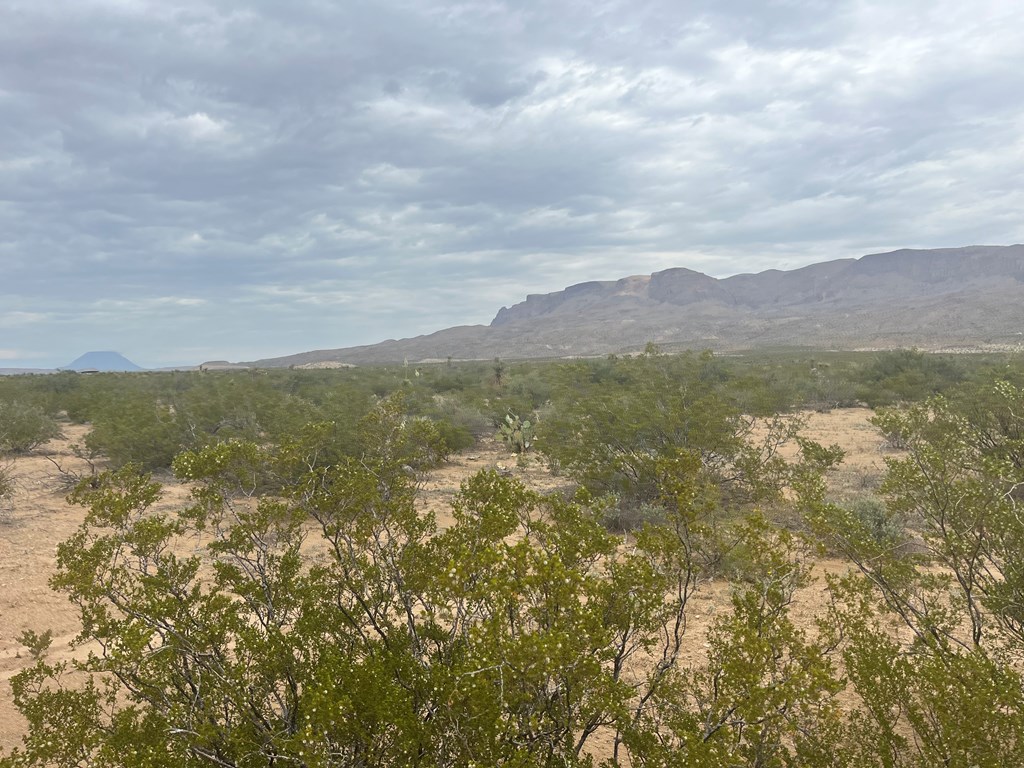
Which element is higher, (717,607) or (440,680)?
(440,680)

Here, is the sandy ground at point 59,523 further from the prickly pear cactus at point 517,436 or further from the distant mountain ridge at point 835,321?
the distant mountain ridge at point 835,321

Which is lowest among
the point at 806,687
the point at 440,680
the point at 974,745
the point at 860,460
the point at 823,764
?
the point at 860,460

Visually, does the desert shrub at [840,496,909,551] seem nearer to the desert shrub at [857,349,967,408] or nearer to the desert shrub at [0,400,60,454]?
the desert shrub at [857,349,967,408]

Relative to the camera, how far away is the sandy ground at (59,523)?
26.8ft

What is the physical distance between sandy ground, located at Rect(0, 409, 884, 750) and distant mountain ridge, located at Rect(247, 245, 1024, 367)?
63690 mm

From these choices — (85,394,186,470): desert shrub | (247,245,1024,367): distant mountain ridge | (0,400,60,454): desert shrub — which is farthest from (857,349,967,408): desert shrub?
(247,245,1024,367): distant mountain ridge

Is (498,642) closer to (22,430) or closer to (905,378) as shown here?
(22,430)

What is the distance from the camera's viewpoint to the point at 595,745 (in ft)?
20.0

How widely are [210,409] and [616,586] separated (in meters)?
21.8

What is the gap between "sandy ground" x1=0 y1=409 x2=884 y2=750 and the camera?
26.8ft

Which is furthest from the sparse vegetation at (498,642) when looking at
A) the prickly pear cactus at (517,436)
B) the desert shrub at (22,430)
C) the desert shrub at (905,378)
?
the desert shrub at (905,378)

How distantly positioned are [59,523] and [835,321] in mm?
134493

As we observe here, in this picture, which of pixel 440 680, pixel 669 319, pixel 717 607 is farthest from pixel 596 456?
pixel 669 319

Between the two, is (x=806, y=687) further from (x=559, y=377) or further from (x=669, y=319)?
(x=669, y=319)
